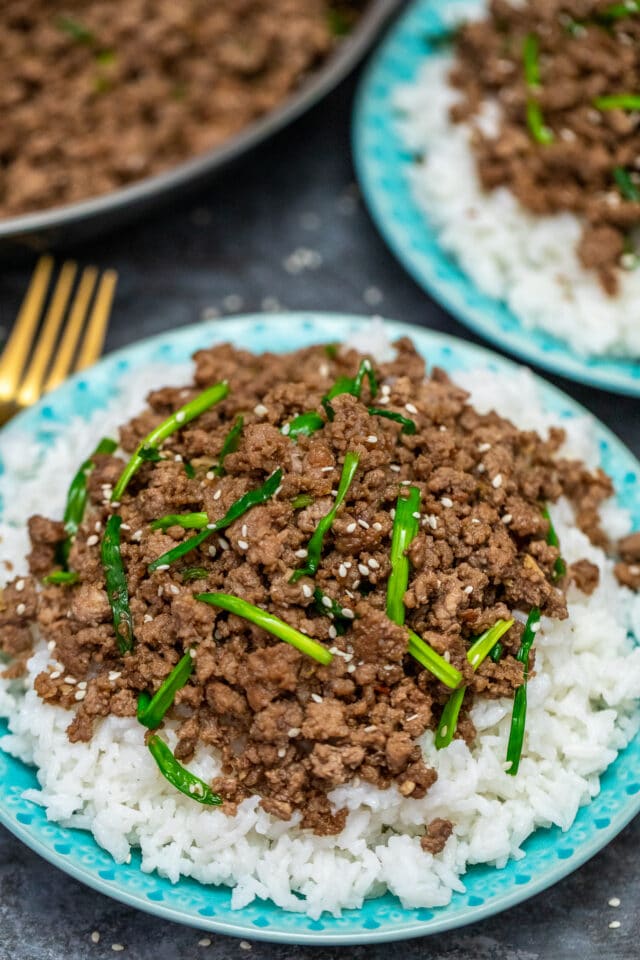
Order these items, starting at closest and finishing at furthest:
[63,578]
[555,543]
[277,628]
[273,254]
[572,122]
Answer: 1. [277,628]
2. [63,578]
3. [555,543]
4. [572,122]
5. [273,254]

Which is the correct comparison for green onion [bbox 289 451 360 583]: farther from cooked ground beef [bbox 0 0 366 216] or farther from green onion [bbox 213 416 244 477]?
cooked ground beef [bbox 0 0 366 216]

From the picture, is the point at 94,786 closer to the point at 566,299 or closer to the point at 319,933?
the point at 319,933

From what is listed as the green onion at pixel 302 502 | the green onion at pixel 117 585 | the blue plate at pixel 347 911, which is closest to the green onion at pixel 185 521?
the green onion at pixel 117 585

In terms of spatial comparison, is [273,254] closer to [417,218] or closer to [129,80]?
[417,218]

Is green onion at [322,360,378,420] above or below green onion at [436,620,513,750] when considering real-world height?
above

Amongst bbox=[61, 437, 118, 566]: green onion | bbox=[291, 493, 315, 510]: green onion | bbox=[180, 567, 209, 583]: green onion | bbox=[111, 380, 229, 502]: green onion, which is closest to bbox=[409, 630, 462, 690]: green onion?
bbox=[291, 493, 315, 510]: green onion

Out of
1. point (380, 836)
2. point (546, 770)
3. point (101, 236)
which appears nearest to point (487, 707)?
point (546, 770)

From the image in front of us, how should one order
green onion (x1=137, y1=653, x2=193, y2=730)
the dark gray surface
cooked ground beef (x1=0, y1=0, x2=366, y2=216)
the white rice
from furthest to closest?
the dark gray surface < cooked ground beef (x1=0, y1=0, x2=366, y2=216) < the white rice < green onion (x1=137, y1=653, x2=193, y2=730)

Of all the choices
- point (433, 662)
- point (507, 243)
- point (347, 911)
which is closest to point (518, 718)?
point (433, 662)
